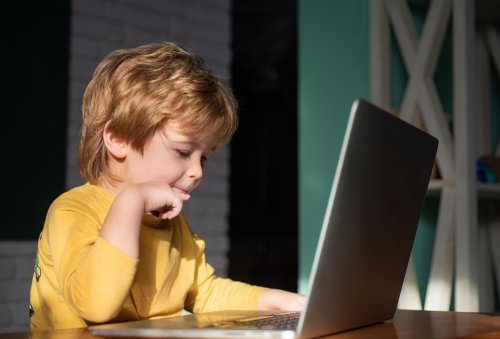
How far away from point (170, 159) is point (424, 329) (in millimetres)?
574

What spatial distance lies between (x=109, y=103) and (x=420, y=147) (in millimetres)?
627

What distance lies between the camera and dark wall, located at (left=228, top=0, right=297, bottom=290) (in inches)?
235

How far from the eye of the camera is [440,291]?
2.57 meters

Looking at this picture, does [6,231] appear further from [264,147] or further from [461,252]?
[264,147]

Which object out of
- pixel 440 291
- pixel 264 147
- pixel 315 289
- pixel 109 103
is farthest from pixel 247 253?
pixel 315 289

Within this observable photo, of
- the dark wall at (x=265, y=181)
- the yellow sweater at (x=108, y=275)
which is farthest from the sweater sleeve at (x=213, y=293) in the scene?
the dark wall at (x=265, y=181)

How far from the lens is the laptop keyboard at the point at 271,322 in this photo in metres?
0.97

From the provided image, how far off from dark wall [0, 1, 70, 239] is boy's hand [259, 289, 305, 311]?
7.25ft

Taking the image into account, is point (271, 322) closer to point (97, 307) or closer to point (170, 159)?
point (97, 307)

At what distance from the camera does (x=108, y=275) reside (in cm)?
106

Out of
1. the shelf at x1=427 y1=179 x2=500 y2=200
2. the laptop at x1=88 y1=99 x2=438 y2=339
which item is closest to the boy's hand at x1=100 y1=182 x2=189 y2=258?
the laptop at x1=88 y1=99 x2=438 y2=339

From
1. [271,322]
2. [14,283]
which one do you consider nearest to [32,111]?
[14,283]

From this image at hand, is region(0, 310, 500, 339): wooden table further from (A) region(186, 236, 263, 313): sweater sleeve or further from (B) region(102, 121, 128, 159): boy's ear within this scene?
(B) region(102, 121, 128, 159): boy's ear

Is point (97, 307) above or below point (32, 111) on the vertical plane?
below
